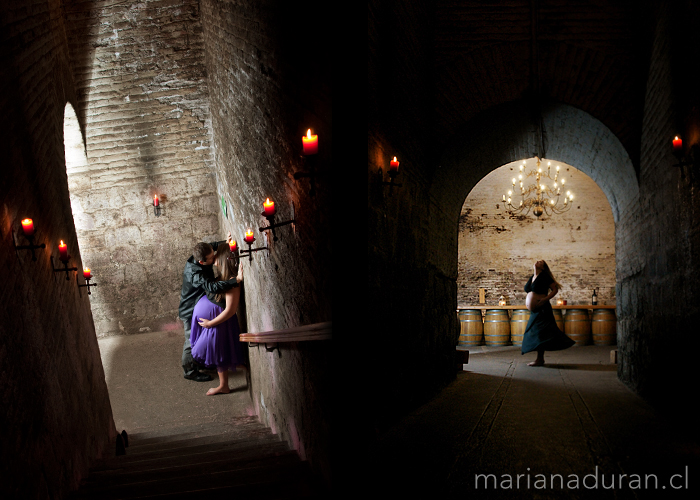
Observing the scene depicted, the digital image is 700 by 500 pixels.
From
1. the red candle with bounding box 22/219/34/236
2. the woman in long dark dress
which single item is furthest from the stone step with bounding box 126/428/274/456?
the woman in long dark dress

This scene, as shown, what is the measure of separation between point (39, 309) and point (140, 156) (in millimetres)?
4563

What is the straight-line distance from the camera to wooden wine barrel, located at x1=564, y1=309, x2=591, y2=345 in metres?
10.3

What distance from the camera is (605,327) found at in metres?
10.3

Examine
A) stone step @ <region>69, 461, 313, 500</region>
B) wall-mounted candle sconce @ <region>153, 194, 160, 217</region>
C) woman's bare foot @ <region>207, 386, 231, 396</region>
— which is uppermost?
wall-mounted candle sconce @ <region>153, 194, 160, 217</region>

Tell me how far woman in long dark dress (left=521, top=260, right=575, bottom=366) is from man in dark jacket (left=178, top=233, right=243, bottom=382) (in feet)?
13.4

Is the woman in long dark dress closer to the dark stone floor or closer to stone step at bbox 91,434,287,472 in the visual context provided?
the dark stone floor

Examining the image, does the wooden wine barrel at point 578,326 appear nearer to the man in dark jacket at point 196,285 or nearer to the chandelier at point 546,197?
the chandelier at point 546,197

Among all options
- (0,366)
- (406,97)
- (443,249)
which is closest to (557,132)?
(443,249)

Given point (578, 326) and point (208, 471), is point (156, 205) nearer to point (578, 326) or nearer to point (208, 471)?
point (208, 471)

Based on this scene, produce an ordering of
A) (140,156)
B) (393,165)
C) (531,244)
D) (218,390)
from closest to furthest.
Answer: (393,165), (218,390), (140,156), (531,244)

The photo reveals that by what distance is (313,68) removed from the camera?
2.80 metres

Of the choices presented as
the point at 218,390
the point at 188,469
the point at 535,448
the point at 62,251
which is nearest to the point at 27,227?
the point at 62,251

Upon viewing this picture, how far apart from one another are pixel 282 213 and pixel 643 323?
3674 mm

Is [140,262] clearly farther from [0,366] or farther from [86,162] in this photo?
[0,366]
